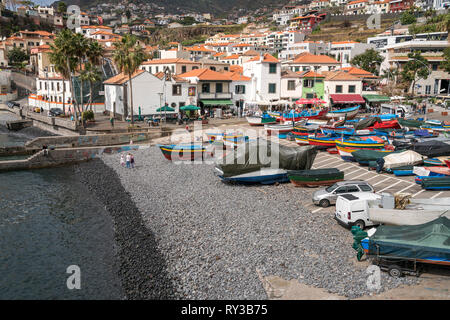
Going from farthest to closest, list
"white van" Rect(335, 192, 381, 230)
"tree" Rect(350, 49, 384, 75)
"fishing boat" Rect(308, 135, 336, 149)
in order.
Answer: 1. "tree" Rect(350, 49, 384, 75)
2. "fishing boat" Rect(308, 135, 336, 149)
3. "white van" Rect(335, 192, 381, 230)

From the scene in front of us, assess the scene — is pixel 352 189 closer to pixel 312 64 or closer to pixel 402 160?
pixel 402 160

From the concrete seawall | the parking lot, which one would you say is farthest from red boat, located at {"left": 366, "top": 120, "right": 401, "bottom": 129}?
the concrete seawall

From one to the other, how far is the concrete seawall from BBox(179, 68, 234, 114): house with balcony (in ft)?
62.9

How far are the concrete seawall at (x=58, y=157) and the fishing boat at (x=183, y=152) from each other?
819 centimetres

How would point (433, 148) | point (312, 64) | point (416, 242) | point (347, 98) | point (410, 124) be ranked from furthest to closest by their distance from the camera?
point (312, 64), point (347, 98), point (410, 124), point (433, 148), point (416, 242)

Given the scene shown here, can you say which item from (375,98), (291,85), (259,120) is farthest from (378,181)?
(375,98)

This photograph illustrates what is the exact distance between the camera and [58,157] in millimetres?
43969

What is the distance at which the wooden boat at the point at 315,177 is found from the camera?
96.4 ft

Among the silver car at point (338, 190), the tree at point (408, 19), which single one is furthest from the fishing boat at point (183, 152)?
the tree at point (408, 19)

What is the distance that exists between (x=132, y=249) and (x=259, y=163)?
12531 millimetres

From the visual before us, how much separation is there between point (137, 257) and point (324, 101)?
52.1 m

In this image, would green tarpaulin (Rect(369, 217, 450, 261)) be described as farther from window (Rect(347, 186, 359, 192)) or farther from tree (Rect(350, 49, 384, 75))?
tree (Rect(350, 49, 384, 75))

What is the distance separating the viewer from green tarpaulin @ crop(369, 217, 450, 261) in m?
15.9
